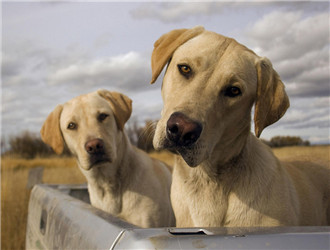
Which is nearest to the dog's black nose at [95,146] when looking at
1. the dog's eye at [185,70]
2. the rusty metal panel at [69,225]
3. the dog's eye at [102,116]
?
the dog's eye at [102,116]

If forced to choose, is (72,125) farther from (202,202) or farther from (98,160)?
(202,202)

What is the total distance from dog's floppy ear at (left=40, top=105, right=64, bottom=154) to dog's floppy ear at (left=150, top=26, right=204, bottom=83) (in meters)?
1.87

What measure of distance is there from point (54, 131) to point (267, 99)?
8.12ft

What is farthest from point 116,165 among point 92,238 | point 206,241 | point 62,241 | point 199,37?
point 206,241

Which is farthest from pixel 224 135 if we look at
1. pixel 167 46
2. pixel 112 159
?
pixel 112 159

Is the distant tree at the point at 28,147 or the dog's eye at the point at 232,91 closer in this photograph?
the dog's eye at the point at 232,91

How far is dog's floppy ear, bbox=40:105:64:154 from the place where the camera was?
151 inches

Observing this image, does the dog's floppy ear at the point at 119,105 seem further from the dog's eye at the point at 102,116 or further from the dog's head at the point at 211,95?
the dog's head at the point at 211,95

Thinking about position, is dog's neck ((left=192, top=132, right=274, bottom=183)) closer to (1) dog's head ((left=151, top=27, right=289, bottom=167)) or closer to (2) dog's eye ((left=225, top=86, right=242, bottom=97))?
(1) dog's head ((left=151, top=27, right=289, bottom=167))

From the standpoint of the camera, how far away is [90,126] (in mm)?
3557

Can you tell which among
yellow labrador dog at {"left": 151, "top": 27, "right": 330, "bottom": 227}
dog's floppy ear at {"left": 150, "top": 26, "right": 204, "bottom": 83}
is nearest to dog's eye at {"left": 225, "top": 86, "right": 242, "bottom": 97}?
yellow labrador dog at {"left": 151, "top": 27, "right": 330, "bottom": 227}

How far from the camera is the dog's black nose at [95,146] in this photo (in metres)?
3.36

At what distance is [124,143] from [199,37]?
5.67ft

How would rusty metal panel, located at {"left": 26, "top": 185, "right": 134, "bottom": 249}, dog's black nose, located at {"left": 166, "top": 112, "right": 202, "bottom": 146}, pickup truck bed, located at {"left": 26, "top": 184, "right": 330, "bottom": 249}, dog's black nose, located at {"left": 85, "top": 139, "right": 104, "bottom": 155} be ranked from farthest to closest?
dog's black nose, located at {"left": 85, "top": 139, "right": 104, "bottom": 155} < dog's black nose, located at {"left": 166, "top": 112, "right": 202, "bottom": 146} < rusty metal panel, located at {"left": 26, "top": 185, "right": 134, "bottom": 249} < pickup truck bed, located at {"left": 26, "top": 184, "right": 330, "bottom": 249}
